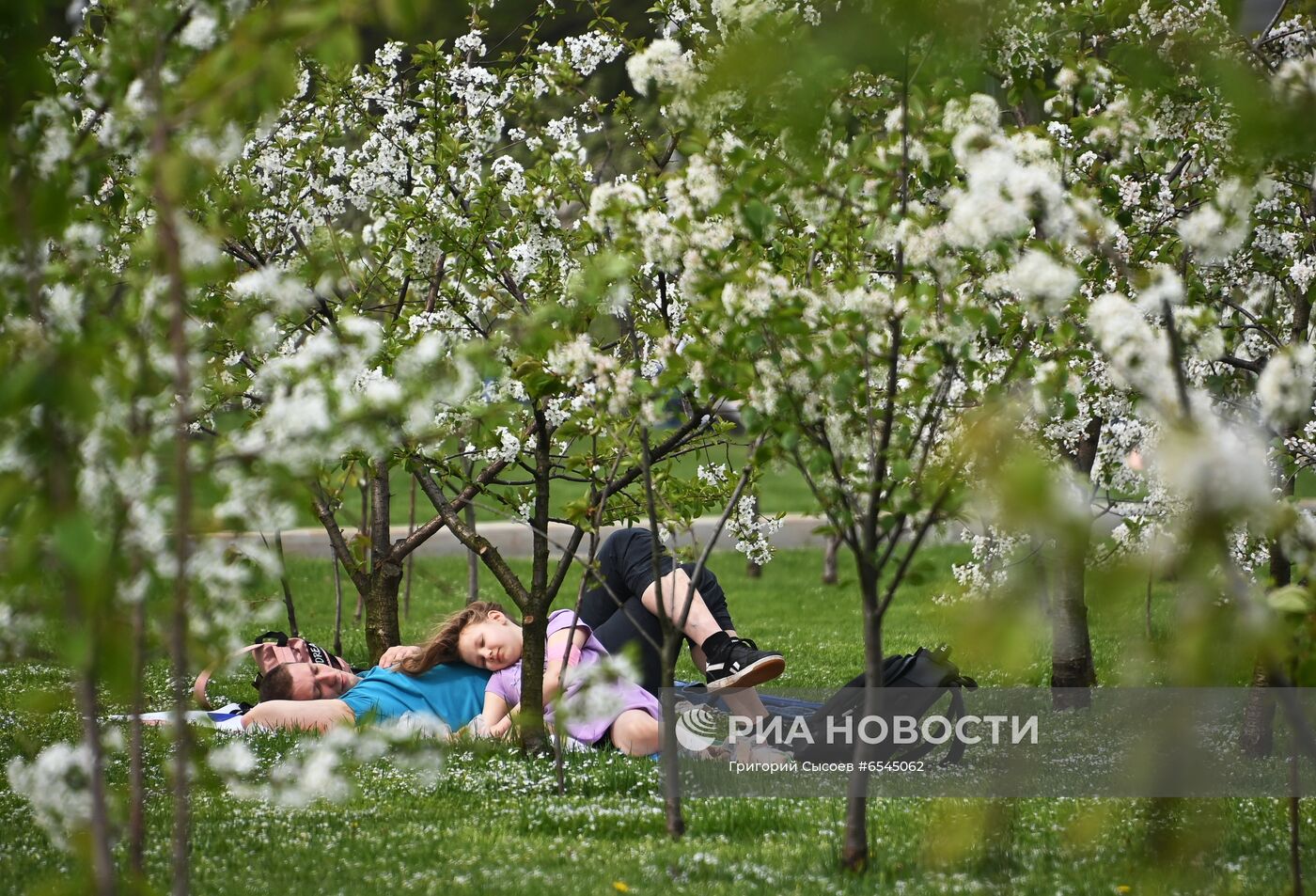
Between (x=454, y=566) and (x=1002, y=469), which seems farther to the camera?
(x=454, y=566)

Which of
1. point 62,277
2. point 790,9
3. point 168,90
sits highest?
point 790,9

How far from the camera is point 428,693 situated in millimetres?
6375

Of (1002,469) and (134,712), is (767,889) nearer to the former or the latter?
(134,712)

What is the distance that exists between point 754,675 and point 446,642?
5.43 feet

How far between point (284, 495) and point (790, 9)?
2.40 m

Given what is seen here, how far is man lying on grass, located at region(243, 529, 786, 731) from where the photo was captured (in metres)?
6.09

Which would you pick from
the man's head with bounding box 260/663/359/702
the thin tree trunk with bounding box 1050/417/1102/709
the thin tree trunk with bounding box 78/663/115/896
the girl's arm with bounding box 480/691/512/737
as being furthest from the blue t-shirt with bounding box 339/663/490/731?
the thin tree trunk with bounding box 78/663/115/896

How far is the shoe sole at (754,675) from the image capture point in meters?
5.57

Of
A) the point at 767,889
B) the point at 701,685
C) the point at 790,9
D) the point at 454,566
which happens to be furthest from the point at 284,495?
the point at 454,566

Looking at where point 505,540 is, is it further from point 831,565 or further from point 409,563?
point 409,563

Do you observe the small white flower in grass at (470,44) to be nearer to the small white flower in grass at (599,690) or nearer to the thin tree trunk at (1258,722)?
the small white flower in grass at (599,690)

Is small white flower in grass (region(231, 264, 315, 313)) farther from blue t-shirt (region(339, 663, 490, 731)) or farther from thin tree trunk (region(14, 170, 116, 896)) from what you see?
blue t-shirt (region(339, 663, 490, 731))

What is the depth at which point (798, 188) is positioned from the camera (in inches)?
149

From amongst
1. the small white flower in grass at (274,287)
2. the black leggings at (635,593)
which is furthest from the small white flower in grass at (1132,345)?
the black leggings at (635,593)
